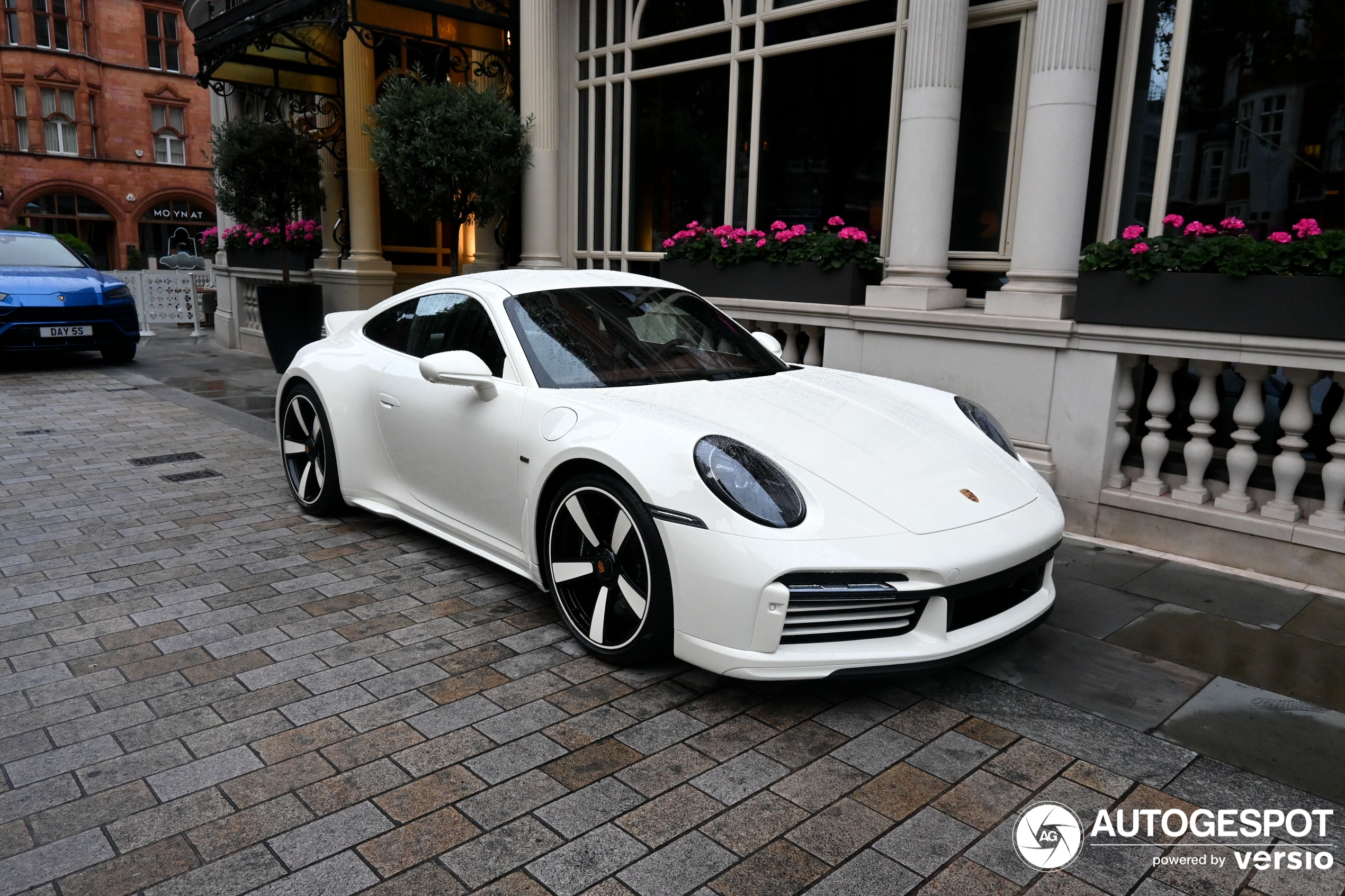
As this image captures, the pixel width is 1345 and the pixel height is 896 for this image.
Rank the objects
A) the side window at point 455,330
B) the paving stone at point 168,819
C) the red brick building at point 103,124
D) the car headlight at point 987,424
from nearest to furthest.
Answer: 1. the paving stone at point 168,819
2. the car headlight at point 987,424
3. the side window at point 455,330
4. the red brick building at point 103,124

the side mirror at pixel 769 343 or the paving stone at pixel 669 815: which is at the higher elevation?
the side mirror at pixel 769 343

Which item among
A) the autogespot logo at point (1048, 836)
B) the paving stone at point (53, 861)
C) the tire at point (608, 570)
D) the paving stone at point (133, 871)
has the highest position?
the tire at point (608, 570)

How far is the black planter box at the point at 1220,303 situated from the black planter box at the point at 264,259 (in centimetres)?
1071

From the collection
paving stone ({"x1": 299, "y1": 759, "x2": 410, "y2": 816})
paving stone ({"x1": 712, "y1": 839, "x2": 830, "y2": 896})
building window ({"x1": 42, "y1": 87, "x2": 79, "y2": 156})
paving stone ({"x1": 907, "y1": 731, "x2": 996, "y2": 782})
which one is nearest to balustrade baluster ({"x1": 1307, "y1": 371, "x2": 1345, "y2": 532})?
paving stone ({"x1": 907, "y1": 731, "x2": 996, "y2": 782})

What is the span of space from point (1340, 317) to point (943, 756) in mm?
3219

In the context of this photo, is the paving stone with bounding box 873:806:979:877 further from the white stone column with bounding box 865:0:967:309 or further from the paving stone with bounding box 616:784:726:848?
the white stone column with bounding box 865:0:967:309

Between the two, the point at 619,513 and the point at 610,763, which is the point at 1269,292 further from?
the point at 610,763

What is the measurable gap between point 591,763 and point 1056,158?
4760mm

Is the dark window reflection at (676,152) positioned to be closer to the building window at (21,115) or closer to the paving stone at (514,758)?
the paving stone at (514,758)

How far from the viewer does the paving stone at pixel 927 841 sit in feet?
8.06

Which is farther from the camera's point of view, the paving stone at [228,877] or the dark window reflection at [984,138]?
the dark window reflection at [984,138]

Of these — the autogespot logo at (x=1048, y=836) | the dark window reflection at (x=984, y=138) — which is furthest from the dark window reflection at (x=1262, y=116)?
the autogespot logo at (x=1048, y=836)

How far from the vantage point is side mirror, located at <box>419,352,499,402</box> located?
4012 mm

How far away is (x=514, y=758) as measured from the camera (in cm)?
293
